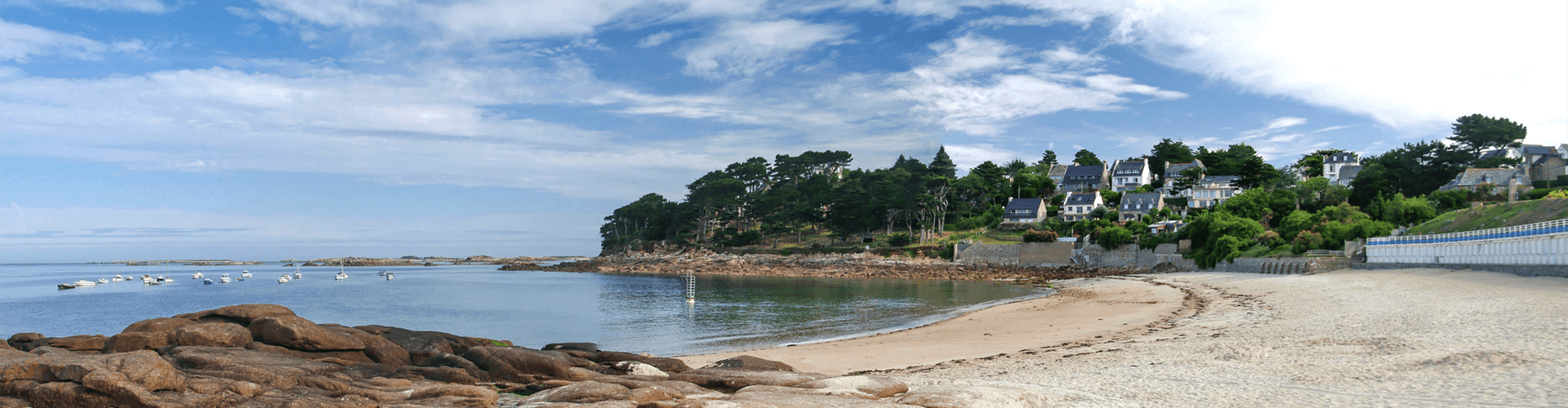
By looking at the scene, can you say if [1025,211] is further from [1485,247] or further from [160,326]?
[160,326]

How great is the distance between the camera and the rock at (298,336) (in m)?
11.5

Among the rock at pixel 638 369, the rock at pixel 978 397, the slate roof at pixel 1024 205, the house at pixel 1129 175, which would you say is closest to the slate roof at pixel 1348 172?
the house at pixel 1129 175

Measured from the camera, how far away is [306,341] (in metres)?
11.4

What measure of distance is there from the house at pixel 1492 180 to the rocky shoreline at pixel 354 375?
6554 cm

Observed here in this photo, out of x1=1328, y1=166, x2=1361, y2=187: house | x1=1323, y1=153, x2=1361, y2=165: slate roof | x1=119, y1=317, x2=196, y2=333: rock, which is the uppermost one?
x1=1323, y1=153, x2=1361, y2=165: slate roof

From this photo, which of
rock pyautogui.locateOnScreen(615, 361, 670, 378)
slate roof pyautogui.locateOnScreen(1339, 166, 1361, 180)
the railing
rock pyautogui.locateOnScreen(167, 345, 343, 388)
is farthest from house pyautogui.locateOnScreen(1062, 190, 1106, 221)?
rock pyautogui.locateOnScreen(167, 345, 343, 388)

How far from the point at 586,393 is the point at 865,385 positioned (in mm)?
3382

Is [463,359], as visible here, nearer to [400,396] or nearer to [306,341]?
[400,396]

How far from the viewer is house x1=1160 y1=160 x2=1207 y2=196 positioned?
8531cm

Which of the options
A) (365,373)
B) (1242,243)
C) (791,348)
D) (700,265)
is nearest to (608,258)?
(700,265)

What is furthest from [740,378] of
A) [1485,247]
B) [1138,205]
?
[1138,205]

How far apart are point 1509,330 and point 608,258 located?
319 ft

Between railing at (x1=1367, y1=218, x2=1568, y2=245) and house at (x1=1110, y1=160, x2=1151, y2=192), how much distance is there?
5512 centimetres

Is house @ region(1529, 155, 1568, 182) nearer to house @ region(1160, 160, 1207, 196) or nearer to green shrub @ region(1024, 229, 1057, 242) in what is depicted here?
house @ region(1160, 160, 1207, 196)
